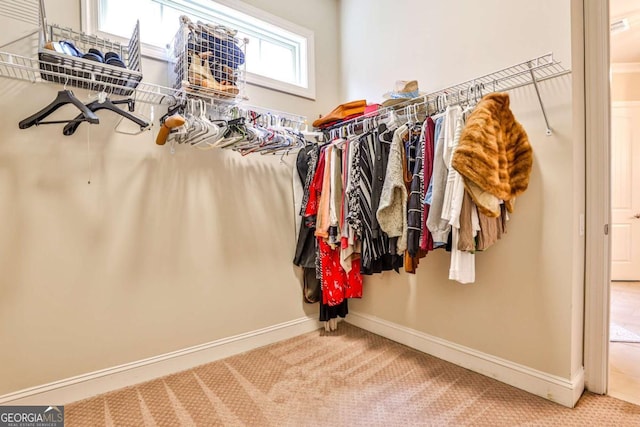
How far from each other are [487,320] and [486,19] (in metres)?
1.76

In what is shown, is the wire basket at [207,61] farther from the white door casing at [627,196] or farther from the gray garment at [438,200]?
the white door casing at [627,196]

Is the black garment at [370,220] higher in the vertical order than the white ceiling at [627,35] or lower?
lower

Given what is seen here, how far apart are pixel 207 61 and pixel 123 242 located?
119 centimetres

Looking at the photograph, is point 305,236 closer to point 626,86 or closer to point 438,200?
point 438,200

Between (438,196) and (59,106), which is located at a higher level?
(59,106)

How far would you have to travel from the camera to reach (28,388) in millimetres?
1642

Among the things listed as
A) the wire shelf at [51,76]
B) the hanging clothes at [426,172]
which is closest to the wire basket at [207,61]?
the wire shelf at [51,76]

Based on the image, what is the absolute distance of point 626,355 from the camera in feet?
7.34

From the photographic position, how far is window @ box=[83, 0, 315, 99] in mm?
1957

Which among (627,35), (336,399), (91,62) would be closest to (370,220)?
(336,399)

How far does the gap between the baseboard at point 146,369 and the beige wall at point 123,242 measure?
0.14 feet

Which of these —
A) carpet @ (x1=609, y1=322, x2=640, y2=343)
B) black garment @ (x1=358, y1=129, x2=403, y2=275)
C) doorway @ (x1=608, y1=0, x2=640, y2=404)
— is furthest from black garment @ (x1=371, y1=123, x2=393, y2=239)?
doorway @ (x1=608, y1=0, x2=640, y2=404)

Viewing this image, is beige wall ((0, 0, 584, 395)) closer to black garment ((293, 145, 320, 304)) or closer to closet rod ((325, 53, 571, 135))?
closet rod ((325, 53, 571, 135))

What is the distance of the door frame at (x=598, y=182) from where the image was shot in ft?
5.43
